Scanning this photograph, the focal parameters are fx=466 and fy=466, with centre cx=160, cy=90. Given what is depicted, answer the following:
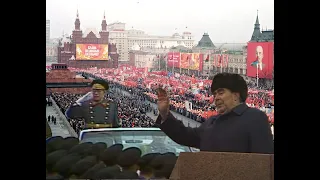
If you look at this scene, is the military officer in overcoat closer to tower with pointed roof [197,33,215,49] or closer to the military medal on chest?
the military medal on chest

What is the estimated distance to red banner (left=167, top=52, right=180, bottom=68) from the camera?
4672 millimetres

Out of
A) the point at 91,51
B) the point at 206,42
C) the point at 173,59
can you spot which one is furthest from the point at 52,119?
the point at 206,42

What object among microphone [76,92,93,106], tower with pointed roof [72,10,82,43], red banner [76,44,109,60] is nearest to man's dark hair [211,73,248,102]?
red banner [76,44,109,60]

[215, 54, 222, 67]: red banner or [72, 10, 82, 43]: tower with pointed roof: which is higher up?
[72, 10, 82, 43]: tower with pointed roof

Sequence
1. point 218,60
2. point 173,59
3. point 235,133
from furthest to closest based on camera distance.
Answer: point 173,59
point 218,60
point 235,133

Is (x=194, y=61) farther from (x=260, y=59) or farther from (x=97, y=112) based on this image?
(x=97, y=112)

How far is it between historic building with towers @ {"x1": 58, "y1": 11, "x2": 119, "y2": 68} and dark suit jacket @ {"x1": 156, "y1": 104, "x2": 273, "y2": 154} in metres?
1.05

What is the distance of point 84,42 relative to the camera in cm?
455

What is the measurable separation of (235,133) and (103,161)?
129 centimetres

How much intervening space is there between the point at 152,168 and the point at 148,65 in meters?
1.01
